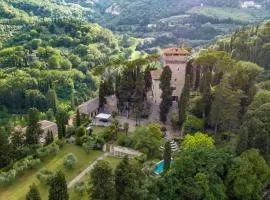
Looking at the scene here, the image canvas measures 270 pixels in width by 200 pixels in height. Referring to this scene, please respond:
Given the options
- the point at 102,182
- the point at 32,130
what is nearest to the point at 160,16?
the point at 32,130

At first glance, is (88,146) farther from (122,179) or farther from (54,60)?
(54,60)

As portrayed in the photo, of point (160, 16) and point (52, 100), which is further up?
point (160, 16)

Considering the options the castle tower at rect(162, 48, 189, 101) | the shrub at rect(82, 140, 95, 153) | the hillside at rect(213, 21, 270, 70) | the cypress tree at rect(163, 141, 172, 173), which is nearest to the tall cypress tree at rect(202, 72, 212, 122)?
the castle tower at rect(162, 48, 189, 101)

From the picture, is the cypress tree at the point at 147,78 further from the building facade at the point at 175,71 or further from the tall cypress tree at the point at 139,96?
the tall cypress tree at the point at 139,96

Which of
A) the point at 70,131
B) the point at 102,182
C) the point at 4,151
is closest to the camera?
the point at 102,182

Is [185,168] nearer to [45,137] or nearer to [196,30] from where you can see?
[45,137]
